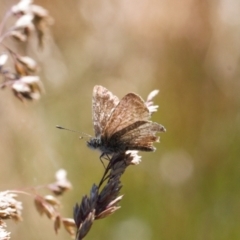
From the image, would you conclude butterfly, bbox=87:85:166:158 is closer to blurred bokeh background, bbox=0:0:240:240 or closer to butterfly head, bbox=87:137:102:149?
butterfly head, bbox=87:137:102:149

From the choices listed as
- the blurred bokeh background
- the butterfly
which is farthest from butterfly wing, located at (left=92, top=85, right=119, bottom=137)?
the blurred bokeh background

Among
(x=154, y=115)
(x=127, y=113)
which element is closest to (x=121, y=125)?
(x=127, y=113)

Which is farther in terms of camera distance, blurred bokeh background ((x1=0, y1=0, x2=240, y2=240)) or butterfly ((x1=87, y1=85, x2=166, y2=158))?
blurred bokeh background ((x1=0, y1=0, x2=240, y2=240))

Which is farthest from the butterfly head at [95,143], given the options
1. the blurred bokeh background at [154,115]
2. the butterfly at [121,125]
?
the blurred bokeh background at [154,115]

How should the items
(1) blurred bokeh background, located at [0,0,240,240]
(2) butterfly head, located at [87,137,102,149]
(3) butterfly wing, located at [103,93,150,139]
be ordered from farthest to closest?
1. (1) blurred bokeh background, located at [0,0,240,240]
2. (2) butterfly head, located at [87,137,102,149]
3. (3) butterfly wing, located at [103,93,150,139]

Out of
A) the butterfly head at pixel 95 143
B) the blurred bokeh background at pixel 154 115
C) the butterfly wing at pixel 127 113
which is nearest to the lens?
the butterfly wing at pixel 127 113

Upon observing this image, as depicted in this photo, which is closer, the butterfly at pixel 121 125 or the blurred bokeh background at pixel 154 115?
the butterfly at pixel 121 125

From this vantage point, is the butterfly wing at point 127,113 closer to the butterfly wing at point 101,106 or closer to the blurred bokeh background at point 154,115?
the butterfly wing at point 101,106
